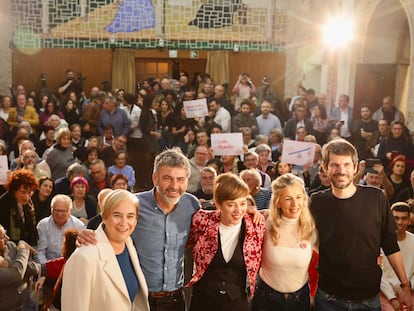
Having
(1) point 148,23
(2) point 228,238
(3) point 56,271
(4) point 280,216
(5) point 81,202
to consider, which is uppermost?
(1) point 148,23

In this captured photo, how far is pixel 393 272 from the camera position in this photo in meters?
4.61

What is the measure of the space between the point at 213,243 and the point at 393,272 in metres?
1.83

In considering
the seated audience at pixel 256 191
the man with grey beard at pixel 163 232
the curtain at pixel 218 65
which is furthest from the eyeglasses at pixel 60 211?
the curtain at pixel 218 65

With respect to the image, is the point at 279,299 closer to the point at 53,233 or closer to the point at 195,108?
the point at 53,233

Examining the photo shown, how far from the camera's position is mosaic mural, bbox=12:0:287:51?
576 inches

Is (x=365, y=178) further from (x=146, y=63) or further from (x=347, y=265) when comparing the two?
(x=146, y=63)

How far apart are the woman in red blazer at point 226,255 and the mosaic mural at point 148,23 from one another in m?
11.9

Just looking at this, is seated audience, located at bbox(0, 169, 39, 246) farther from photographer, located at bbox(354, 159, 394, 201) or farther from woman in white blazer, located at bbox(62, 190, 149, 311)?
photographer, located at bbox(354, 159, 394, 201)

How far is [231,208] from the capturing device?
3.43m

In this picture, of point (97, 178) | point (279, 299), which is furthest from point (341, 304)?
point (97, 178)

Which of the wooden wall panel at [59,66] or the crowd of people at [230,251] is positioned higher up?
the wooden wall panel at [59,66]

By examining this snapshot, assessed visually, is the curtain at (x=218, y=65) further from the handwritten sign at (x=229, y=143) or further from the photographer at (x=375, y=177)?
the photographer at (x=375, y=177)

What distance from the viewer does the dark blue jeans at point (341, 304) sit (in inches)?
136

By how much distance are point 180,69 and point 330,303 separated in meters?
14.4
